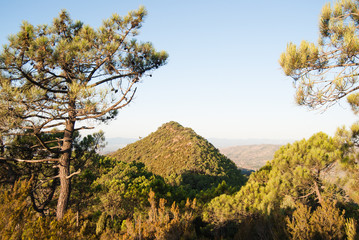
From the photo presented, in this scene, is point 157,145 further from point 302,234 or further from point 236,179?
point 302,234

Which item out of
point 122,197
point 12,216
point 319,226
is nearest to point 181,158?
point 122,197

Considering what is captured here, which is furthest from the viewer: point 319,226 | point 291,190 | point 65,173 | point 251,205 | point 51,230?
point 251,205

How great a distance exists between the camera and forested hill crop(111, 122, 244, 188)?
1470 inches

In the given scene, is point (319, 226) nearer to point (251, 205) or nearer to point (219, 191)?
point (251, 205)

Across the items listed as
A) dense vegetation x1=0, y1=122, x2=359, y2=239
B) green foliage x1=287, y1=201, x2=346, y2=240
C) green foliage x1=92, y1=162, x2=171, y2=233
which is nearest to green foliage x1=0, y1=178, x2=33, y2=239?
dense vegetation x1=0, y1=122, x2=359, y2=239

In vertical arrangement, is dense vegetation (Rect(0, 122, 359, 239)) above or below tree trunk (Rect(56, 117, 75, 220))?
below

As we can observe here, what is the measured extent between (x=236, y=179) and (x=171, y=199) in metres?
31.0

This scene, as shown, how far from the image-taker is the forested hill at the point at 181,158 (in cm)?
3734

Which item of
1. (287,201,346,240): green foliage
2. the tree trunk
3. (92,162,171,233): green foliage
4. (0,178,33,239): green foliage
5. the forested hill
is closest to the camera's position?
(0,178,33,239): green foliage

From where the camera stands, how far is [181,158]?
4422 centimetres

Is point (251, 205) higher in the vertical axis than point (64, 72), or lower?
lower

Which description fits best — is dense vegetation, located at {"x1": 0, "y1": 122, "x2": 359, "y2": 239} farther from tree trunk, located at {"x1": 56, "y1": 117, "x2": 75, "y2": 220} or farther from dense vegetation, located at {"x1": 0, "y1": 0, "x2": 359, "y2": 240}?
tree trunk, located at {"x1": 56, "y1": 117, "x2": 75, "y2": 220}

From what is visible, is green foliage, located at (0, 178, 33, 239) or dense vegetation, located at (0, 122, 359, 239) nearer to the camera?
green foliage, located at (0, 178, 33, 239)

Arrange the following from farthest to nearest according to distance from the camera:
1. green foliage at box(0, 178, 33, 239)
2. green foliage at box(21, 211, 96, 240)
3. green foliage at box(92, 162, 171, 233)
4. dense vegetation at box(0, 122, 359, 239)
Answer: green foliage at box(92, 162, 171, 233), dense vegetation at box(0, 122, 359, 239), green foliage at box(21, 211, 96, 240), green foliage at box(0, 178, 33, 239)
